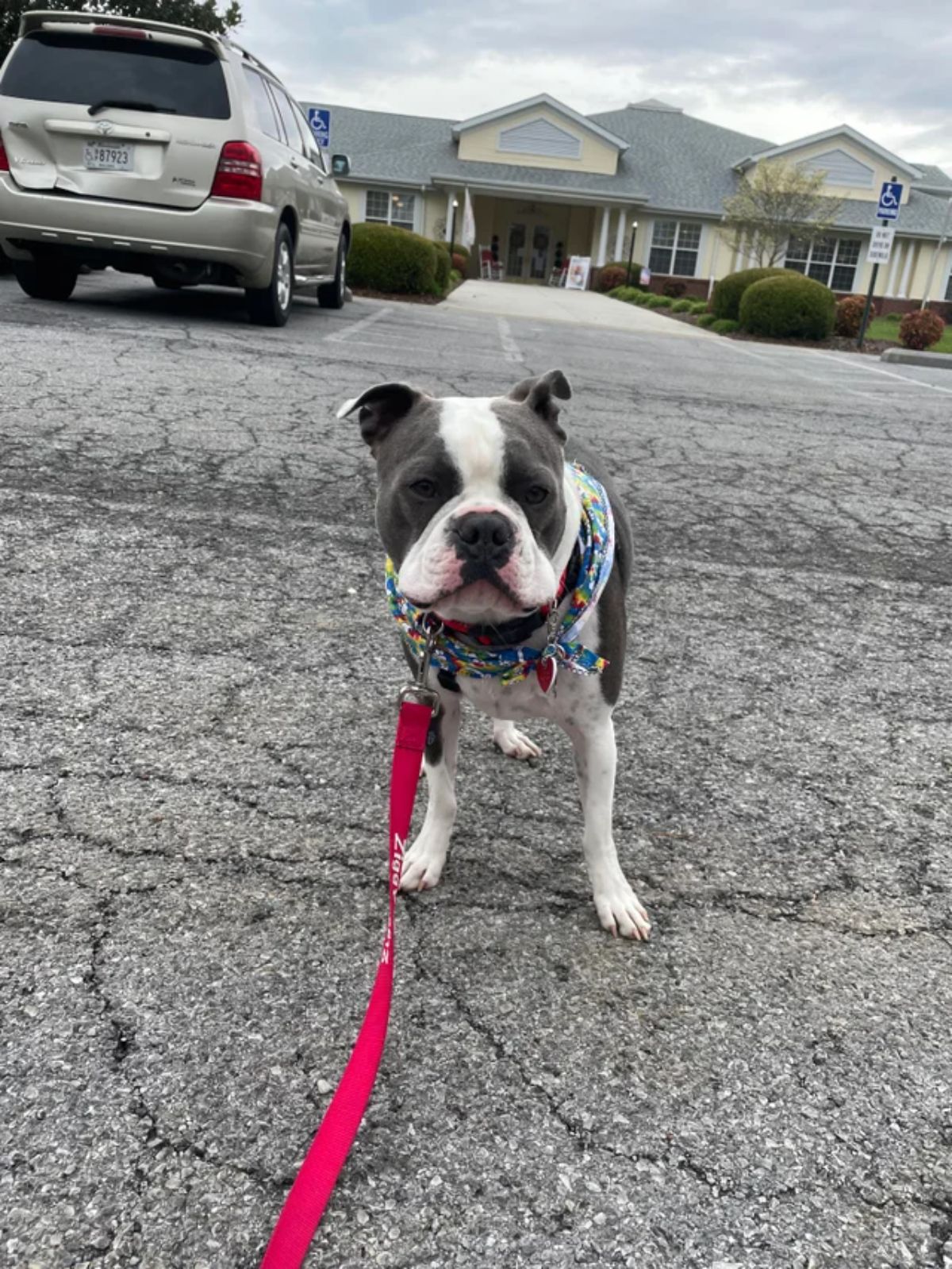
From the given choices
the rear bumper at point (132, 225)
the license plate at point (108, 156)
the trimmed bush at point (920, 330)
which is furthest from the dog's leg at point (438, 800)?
the trimmed bush at point (920, 330)

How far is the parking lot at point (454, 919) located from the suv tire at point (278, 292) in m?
5.46

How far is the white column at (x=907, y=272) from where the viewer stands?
41.4m

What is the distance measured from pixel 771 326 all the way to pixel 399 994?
65.1 feet

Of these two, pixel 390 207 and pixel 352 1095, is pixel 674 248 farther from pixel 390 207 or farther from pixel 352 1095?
pixel 352 1095

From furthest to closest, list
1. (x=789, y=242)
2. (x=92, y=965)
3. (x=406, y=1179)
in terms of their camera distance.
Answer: (x=789, y=242)
(x=92, y=965)
(x=406, y=1179)

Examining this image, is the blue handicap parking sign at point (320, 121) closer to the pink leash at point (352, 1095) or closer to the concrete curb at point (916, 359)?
the concrete curb at point (916, 359)

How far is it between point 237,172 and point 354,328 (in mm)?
3101

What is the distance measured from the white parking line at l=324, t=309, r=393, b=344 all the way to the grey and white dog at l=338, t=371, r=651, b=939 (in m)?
→ 7.95

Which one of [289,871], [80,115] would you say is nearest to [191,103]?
[80,115]

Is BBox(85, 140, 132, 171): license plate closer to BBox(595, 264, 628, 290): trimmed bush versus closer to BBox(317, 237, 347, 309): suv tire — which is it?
BBox(317, 237, 347, 309): suv tire

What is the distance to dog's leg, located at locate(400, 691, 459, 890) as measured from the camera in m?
2.27

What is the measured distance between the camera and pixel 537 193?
1646 inches

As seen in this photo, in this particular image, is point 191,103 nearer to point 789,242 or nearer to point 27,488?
point 27,488

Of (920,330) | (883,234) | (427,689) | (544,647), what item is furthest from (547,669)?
(920,330)
